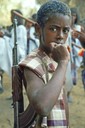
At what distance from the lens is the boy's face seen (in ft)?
5.84

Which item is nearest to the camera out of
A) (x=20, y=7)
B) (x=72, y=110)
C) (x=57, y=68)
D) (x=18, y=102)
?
(x=57, y=68)

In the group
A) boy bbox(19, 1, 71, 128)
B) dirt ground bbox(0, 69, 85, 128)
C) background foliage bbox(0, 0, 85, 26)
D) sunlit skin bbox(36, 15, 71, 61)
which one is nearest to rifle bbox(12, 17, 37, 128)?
boy bbox(19, 1, 71, 128)

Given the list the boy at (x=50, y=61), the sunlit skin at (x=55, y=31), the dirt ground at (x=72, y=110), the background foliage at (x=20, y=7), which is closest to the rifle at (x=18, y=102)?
the boy at (x=50, y=61)

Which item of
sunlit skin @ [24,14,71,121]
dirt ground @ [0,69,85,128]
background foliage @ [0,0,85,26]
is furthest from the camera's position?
background foliage @ [0,0,85,26]

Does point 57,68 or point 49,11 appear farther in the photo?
point 49,11

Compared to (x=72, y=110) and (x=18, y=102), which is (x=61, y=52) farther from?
(x=72, y=110)

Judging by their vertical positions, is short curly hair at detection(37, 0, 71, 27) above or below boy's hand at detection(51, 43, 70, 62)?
above

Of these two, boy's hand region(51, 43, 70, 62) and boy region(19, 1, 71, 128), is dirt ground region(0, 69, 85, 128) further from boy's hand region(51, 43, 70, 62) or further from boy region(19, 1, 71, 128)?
boy's hand region(51, 43, 70, 62)

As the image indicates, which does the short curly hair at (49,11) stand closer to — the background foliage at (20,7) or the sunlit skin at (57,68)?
the sunlit skin at (57,68)

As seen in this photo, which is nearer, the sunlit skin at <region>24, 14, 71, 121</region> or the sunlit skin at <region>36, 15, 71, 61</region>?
the sunlit skin at <region>24, 14, 71, 121</region>

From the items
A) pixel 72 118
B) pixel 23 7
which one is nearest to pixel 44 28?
pixel 72 118

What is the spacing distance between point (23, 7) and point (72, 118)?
1607 centimetres

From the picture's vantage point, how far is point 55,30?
1.79 meters

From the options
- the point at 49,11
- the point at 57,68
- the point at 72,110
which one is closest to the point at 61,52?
the point at 57,68
